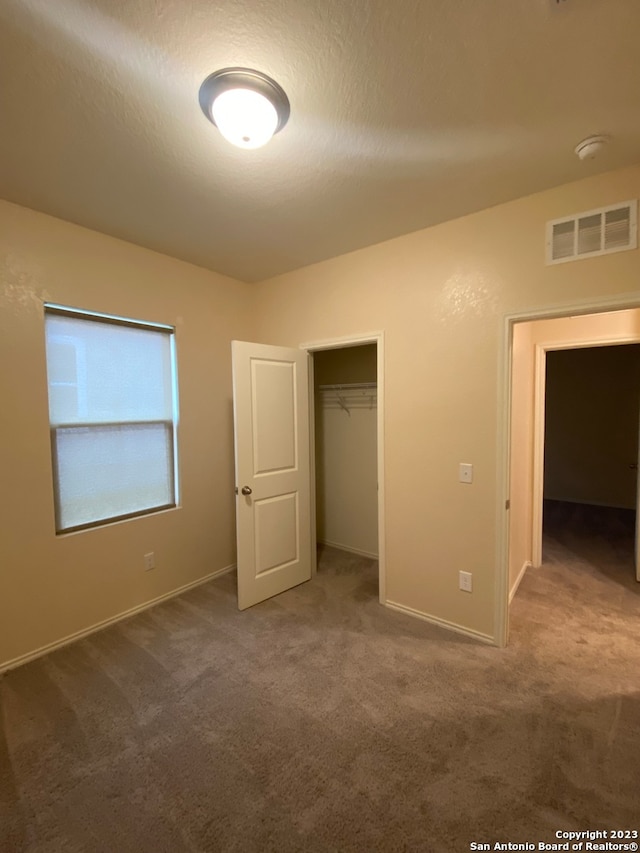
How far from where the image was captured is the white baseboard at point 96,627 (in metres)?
2.16

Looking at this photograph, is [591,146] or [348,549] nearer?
[591,146]

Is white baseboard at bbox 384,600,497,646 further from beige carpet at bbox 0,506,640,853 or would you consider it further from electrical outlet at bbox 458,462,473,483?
electrical outlet at bbox 458,462,473,483

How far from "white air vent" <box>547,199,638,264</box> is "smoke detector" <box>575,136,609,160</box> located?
33 centimetres

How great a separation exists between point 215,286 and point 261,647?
287cm

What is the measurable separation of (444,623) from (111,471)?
261cm

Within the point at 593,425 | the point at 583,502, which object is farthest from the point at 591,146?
the point at 583,502

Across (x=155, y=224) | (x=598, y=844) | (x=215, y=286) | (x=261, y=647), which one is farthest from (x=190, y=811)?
(x=215, y=286)

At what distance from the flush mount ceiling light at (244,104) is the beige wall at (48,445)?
4.93 ft

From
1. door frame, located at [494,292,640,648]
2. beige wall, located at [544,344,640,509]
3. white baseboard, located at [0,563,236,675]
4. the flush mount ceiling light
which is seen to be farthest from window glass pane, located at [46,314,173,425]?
beige wall, located at [544,344,640,509]

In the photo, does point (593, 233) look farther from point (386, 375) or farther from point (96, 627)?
point (96, 627)

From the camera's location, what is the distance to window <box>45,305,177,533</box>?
2361 mm

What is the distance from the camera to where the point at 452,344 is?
7.87 feet

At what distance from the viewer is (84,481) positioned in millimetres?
2480

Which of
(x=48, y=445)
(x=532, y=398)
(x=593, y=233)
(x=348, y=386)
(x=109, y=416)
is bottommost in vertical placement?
(x=48, y=445)
